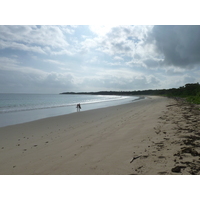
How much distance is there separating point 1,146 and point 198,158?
7828 millimetres

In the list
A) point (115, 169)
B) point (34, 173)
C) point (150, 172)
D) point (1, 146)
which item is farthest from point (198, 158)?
point (1, 146)

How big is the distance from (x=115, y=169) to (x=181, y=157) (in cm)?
188

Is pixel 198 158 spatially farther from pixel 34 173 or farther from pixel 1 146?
pixel 1 146

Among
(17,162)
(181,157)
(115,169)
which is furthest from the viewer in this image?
(17,162)

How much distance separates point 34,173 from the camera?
4.04m

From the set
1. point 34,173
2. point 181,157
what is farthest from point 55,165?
point 181,157

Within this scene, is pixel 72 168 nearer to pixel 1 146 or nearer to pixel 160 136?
pixel 160 136

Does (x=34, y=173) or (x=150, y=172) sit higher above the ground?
(x=150, y=172)

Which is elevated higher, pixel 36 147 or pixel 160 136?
pixel 160 136

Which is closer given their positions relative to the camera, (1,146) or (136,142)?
(136,142)

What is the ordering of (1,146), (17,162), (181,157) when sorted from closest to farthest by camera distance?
(181,157), (17,162), (1,146)
